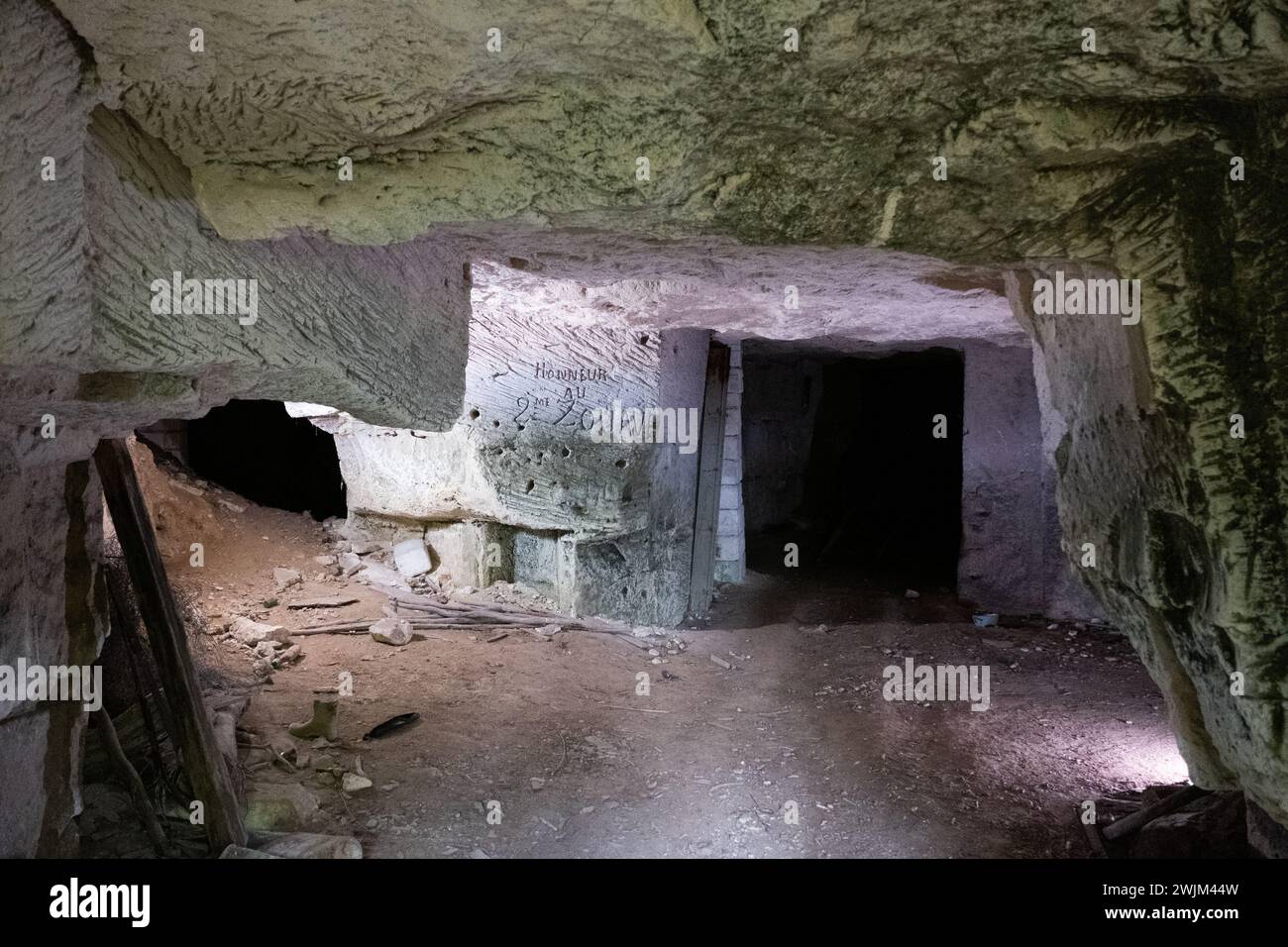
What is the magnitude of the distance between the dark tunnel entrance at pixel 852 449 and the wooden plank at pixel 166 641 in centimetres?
834

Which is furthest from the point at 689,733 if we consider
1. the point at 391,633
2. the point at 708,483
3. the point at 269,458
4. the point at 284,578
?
the point at 269,458

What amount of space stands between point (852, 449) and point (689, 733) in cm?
804

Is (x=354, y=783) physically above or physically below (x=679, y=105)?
below

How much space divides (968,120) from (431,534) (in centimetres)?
591

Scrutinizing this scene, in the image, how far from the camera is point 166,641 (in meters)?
3.65

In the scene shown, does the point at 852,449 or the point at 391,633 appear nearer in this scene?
the point at 391,633

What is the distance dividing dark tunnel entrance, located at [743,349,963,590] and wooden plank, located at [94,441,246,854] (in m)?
8.34

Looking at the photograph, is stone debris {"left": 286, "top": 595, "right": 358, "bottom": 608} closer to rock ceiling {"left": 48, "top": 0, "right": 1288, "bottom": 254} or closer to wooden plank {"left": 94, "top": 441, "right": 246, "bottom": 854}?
wooden plank {"left": 94, "top": 441, "right": 246, "bottom": 854}

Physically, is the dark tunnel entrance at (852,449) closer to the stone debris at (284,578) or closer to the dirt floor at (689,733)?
the dirt floor at (689,733)

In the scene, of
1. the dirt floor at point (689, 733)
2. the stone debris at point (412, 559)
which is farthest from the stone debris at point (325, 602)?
the stone debris at point (412, 559)

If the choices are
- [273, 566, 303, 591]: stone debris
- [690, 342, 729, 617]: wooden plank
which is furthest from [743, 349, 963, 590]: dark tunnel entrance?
[273, 566, 303, 591]: stone debris

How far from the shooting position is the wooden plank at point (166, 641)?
11.5 feet

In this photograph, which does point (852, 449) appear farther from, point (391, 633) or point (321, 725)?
point (321, 725)

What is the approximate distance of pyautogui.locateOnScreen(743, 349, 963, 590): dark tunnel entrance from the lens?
1155 cm
